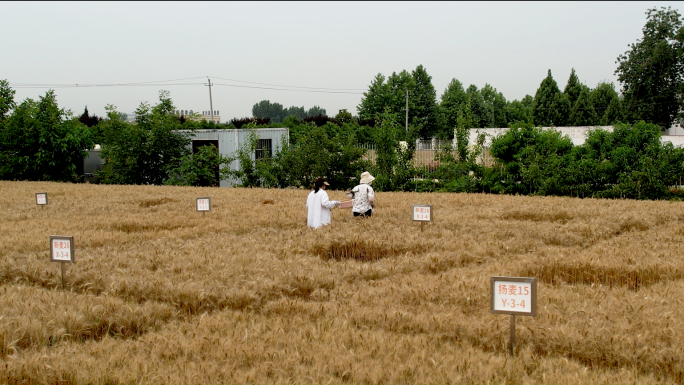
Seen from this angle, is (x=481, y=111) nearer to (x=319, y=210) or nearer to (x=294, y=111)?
(x=319, y=210)

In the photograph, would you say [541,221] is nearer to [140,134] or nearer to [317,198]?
[317,198]

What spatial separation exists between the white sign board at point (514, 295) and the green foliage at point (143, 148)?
88.5ft

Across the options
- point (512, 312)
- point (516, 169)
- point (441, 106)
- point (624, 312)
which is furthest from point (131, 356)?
point (441, 106)

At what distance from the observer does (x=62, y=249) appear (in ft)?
27.2

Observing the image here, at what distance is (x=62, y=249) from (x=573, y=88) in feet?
244

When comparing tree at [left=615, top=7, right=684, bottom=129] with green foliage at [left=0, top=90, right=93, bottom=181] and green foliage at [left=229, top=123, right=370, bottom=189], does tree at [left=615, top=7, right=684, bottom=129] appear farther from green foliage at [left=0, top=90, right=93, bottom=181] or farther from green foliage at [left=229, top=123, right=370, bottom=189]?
green foliage at [left=0, top=90, right=93, bottom=181]

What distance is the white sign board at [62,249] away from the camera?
26.9 ft

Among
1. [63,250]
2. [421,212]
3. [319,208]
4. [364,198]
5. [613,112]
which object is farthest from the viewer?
[613,112]

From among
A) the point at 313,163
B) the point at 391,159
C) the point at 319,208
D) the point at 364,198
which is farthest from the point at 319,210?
the point at 313,163

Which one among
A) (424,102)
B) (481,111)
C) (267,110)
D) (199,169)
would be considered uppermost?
(267,110)

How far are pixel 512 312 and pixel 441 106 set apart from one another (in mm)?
77232

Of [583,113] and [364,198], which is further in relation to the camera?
[583,113]

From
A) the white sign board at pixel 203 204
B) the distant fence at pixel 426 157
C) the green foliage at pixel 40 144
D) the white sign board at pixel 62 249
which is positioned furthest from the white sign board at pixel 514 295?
the green foliage at pixel 40 144

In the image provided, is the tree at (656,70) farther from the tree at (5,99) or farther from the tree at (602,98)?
the tree at (5,99)
